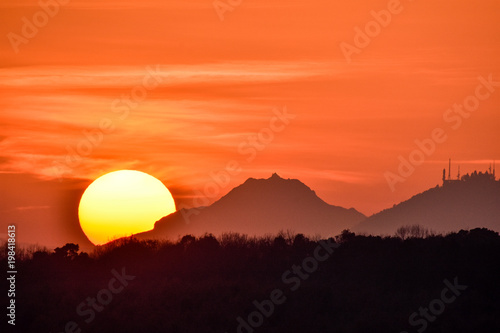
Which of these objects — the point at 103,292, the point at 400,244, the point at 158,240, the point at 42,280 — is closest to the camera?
the point at 103,292

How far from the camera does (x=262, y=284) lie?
55.2 metres

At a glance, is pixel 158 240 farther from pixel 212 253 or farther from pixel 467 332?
pixel 467 332

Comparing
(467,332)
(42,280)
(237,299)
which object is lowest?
(467,332)

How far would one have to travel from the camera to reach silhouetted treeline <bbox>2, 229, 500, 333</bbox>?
4625 cm

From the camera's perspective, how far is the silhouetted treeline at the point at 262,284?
46.2 m

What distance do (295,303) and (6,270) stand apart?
73.4 feet

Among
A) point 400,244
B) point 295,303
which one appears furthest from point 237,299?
point 400,244

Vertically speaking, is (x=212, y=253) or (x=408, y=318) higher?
(x=212, y=253)

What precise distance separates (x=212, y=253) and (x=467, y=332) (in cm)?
2506

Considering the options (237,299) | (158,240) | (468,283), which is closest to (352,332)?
(237,299)

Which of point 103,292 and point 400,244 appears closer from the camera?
point 103,292

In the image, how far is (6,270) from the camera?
2331 inches

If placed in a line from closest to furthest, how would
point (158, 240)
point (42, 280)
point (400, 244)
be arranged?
point (42, 280)
point (400, 244)
point (158, 240)

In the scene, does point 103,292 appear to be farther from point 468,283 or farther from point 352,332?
point 468,283
